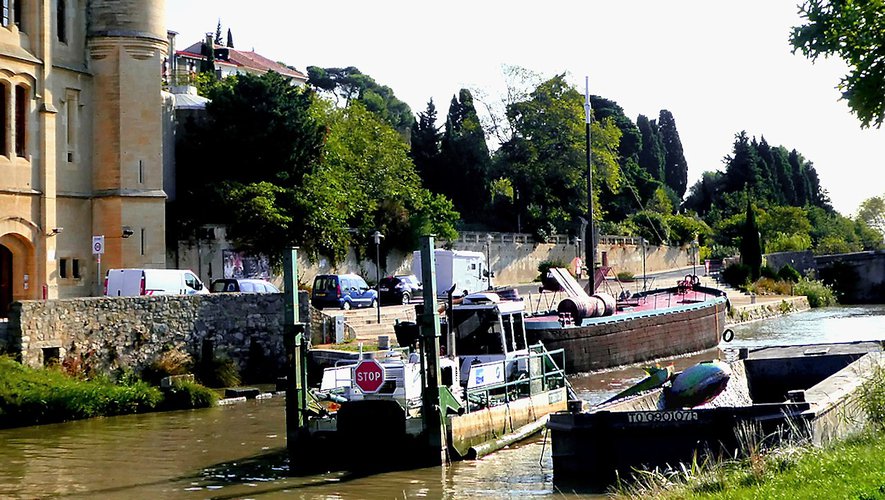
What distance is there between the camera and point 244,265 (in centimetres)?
4288

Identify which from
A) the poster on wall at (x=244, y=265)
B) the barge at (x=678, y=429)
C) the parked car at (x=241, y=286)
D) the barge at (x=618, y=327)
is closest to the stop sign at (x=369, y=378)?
the barge at (x=678, y=429)

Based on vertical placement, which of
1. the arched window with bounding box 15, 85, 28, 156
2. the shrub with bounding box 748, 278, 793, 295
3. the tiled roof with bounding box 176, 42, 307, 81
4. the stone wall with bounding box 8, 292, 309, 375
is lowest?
the stone wall with bounding box 8, 292, 309, 375

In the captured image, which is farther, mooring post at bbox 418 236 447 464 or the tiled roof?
the tiled roof

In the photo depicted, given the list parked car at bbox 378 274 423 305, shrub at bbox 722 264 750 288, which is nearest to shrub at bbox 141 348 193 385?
parked car at bbox 378 274 423 305

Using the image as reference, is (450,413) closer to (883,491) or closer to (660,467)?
(660,467)

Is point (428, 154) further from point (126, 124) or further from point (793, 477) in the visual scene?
point (793, 477)

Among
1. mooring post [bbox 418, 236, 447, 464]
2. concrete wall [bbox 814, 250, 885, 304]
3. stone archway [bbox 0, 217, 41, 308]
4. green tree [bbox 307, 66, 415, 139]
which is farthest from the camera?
green tree [bbox 307, 66, 415, 139]

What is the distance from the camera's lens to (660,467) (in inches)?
603

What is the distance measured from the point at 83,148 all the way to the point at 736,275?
48697mm

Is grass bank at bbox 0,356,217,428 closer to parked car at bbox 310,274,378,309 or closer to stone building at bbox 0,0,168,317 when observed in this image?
stone building at bbox 0,0,168,317

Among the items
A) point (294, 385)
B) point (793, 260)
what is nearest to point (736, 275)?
point (793, 260)

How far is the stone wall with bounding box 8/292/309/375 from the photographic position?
A: 83.0 feet

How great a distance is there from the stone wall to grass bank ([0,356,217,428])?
2.13ft

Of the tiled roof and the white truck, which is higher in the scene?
the tiled roof
